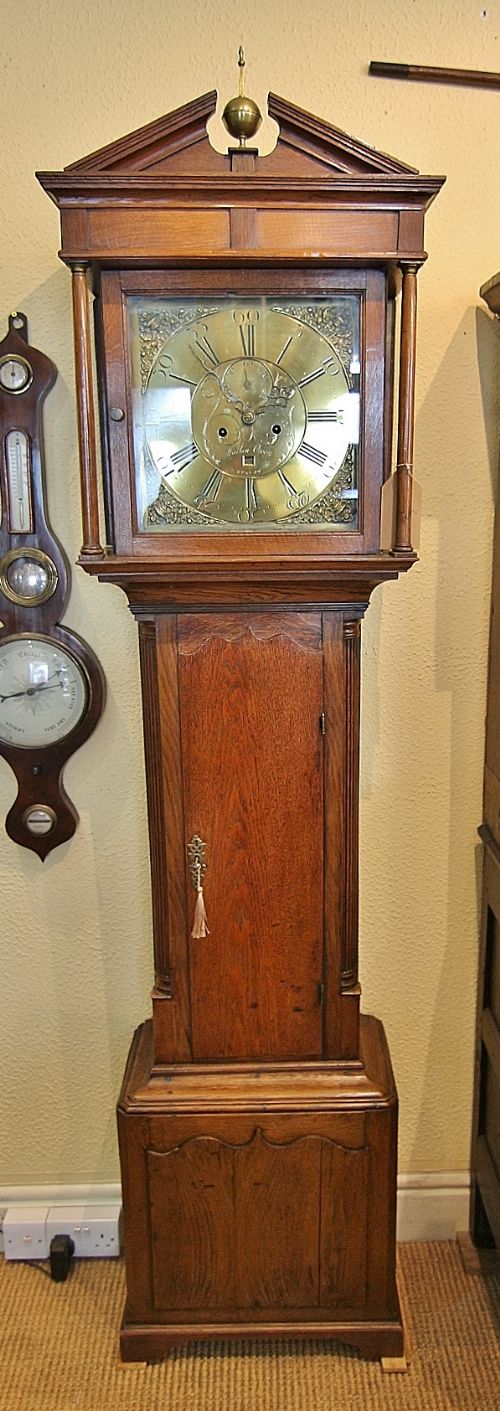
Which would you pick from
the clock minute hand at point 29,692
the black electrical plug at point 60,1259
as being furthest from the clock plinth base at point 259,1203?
the clock minute hand at point 29,692

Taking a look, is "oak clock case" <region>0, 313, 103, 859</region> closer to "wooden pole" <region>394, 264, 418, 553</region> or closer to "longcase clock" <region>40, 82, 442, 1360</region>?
"longcase clock" <region>40, 82, 442, 1360</region>

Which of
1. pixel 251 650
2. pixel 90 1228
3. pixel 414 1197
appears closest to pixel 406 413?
pixel 251 650

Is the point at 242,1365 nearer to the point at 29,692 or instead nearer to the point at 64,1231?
the point at 64,1231

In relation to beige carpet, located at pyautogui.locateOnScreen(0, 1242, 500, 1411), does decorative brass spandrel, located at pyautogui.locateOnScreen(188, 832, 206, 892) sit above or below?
above

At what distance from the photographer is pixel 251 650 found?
1444 millimetres

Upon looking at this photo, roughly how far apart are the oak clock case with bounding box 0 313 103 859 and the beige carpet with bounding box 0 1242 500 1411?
32.9 inches

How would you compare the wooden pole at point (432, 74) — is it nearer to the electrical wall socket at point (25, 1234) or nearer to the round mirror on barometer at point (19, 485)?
the round mirror on barometer at point (19, 485)

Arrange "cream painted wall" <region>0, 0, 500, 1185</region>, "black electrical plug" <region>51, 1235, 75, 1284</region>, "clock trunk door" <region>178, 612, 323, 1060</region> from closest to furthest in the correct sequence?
"clock trunk door" <region>178, 612, 323, 1060</region>
"cream painted wall" <region>0, 0, 500, 1185</region>
"black electrical plug" <region>51, 1235, 75, 1284</region>

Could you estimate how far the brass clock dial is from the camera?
1.33 metres

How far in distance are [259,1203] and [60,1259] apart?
50 cm

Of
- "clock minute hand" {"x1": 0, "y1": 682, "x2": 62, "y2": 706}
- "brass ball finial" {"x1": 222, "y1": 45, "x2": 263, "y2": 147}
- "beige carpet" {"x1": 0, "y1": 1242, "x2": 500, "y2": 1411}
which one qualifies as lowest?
"beige carpet" {"x1": 0, "y1": 1242, "x2": 500, "y2": 1411}

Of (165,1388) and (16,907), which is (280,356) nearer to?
(16,907)

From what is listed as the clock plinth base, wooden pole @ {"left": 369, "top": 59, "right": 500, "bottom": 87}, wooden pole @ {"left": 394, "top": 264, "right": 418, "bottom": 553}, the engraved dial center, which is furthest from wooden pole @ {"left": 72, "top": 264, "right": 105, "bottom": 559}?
the clock plinth base

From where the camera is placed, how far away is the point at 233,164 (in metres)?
1.27
